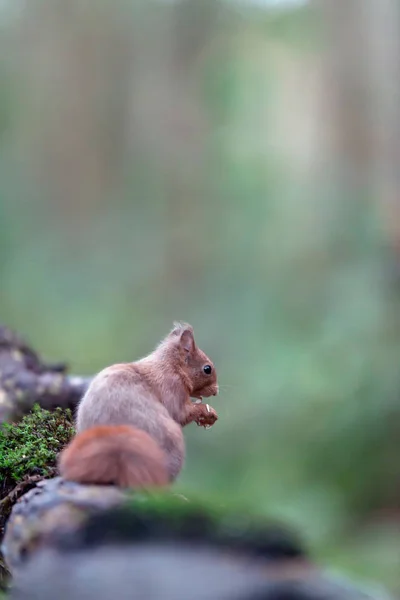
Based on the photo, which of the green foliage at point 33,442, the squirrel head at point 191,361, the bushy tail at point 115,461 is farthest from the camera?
the squirrel head at point 191,361

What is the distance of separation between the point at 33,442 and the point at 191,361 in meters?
1.00

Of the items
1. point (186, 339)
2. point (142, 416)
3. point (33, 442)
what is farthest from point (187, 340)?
point (33, 442)

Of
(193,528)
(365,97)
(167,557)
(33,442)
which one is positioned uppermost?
(365,97)

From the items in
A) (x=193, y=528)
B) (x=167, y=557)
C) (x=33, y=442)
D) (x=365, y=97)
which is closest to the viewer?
(x=167, y=557)

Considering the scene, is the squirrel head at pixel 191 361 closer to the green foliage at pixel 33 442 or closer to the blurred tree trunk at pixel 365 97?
the green foliage at pixel 33 442

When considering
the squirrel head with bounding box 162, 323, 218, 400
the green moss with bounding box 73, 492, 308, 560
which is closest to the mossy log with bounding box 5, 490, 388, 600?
the green moss with bounding box 73, 492, 308, 560

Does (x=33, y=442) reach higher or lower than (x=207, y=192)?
lower

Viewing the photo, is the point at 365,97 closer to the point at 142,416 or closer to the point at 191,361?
the point at 191,361

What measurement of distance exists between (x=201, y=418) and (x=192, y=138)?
8363mm

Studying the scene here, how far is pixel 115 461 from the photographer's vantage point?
3.15 metres

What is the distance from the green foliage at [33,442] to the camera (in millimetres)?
4000

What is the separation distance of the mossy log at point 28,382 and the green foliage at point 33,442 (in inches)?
12.2

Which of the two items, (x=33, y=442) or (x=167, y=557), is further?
(x=33, y=442)

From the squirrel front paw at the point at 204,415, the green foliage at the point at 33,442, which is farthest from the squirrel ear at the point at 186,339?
the green foliage at the point at 33,442
